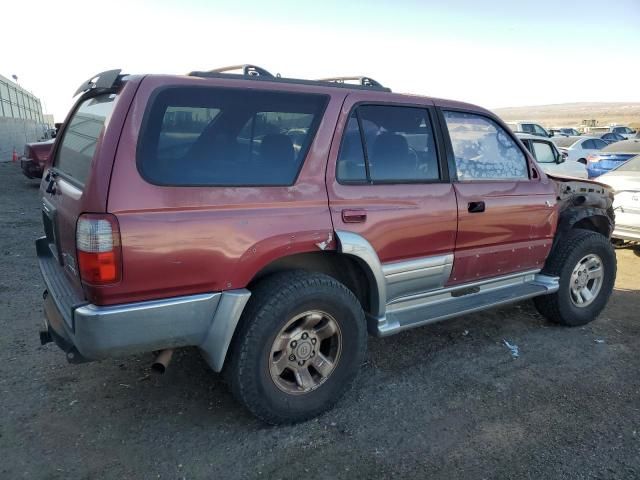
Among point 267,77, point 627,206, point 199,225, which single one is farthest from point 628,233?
point 199,225

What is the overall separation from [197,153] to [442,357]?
8.05ft

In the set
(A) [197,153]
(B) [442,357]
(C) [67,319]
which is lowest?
(B) [442,357]

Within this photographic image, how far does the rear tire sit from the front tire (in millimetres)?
2236

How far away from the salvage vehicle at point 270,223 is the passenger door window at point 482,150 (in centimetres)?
1

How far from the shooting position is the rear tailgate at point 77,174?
7.52 ft

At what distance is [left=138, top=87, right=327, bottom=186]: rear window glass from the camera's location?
7.92ft

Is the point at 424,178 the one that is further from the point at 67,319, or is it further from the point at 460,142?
the point at 67,319

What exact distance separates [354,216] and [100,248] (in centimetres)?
141

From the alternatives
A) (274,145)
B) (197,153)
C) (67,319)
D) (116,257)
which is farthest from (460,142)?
(67,319)

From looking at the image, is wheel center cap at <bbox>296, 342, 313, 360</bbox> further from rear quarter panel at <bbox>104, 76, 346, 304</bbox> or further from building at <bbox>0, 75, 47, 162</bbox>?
building at <bbox>0, 75, 47, 162</bbox>

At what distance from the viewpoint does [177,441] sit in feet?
8.96

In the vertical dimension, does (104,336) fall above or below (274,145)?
below

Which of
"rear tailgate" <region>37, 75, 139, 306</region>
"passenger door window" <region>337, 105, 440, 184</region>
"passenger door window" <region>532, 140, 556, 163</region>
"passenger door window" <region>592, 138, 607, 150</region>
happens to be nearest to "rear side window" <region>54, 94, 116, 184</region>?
"rear tailgate" <region>37, 75, 139, 306</region>

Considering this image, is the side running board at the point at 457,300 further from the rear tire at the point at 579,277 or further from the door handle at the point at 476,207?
the door handle at the point at 476,207
